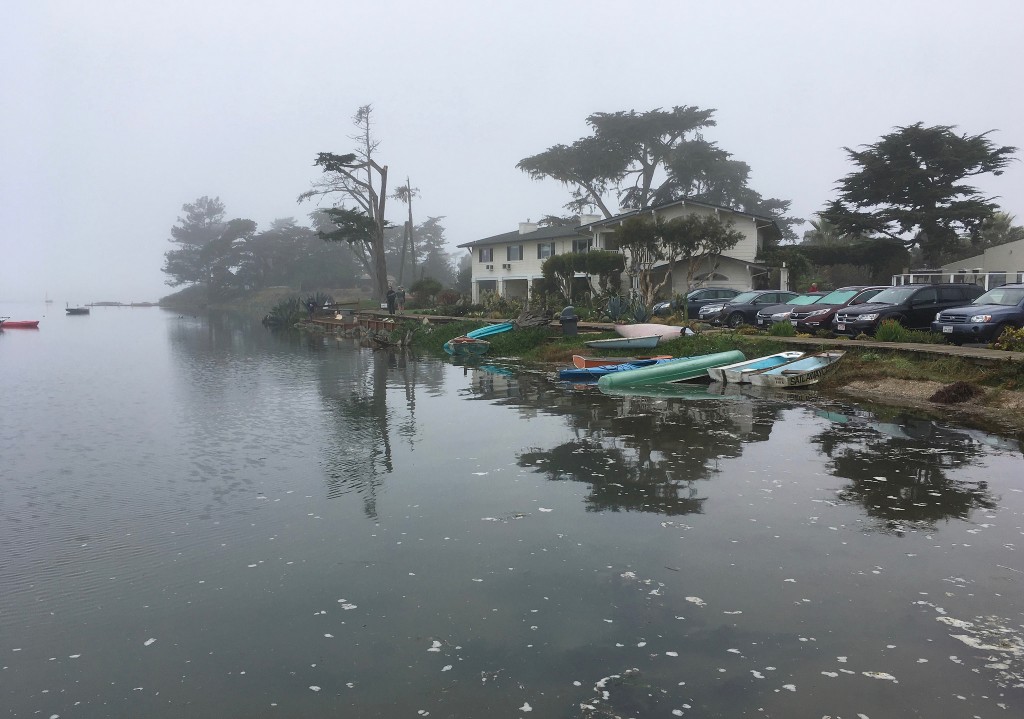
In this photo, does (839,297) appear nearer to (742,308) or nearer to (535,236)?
(742,308)

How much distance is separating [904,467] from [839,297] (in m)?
16.8

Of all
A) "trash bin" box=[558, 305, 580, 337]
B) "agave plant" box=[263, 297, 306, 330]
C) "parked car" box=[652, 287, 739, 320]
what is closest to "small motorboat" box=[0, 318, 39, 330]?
"agave plant" box=[263, 297, 306, 330]

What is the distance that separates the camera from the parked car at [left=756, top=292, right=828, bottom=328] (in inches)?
1091

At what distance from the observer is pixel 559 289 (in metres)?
44.6

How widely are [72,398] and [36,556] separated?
14.9 metres

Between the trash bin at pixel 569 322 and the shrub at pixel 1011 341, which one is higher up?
the trash bin at pixel 569 322

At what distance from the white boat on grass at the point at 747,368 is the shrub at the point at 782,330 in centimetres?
407

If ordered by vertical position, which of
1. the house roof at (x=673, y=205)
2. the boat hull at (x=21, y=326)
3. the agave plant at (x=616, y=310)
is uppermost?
the house roof at (x=673, y=205)

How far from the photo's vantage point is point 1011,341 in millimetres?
18828

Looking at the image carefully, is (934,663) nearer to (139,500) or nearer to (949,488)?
(949,488)

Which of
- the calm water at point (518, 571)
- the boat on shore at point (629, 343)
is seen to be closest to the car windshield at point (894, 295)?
the boat on shore at point (629, 343)

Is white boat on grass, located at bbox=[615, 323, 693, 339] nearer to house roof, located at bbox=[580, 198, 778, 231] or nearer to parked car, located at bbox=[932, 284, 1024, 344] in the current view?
parked car, located at bbox=[932, 284, 1024, 344]

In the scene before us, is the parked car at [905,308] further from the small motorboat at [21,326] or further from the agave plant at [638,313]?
the small motorboat at [21,326]

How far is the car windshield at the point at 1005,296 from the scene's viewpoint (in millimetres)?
20578
